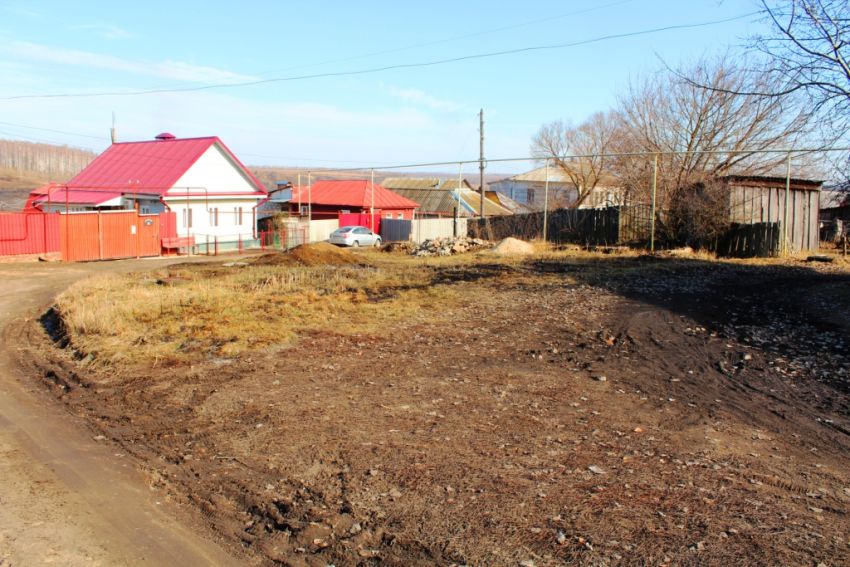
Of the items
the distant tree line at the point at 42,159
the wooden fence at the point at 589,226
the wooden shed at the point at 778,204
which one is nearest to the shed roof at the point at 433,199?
the wooden fence at the point at 589,226

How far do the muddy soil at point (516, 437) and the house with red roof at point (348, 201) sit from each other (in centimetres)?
3967

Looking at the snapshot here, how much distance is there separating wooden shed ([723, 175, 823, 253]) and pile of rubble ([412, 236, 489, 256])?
1061 centimetres

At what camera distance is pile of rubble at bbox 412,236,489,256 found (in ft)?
94.0

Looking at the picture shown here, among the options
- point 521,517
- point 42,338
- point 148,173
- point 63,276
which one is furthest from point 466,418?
point 148,173

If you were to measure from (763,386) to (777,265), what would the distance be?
1222 cm

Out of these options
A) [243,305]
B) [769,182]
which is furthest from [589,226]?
[243,305]

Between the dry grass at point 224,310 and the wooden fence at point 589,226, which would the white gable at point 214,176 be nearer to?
the wooden fence at point 589,226

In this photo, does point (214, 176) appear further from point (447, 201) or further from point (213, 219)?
point (447, 201)

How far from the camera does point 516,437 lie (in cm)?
657

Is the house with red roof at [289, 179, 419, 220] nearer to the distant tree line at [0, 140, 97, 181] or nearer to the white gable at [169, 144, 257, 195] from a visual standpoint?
the white gable at [169, 144, 257, 195]

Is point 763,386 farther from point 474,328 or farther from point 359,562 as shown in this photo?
point 359,562

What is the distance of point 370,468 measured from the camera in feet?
19.4

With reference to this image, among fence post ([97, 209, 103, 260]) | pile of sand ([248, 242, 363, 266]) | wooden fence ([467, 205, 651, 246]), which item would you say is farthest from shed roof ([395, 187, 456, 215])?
pile of sand ([248, 242, 363, 266])

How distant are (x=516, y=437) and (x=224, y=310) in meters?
7.71
